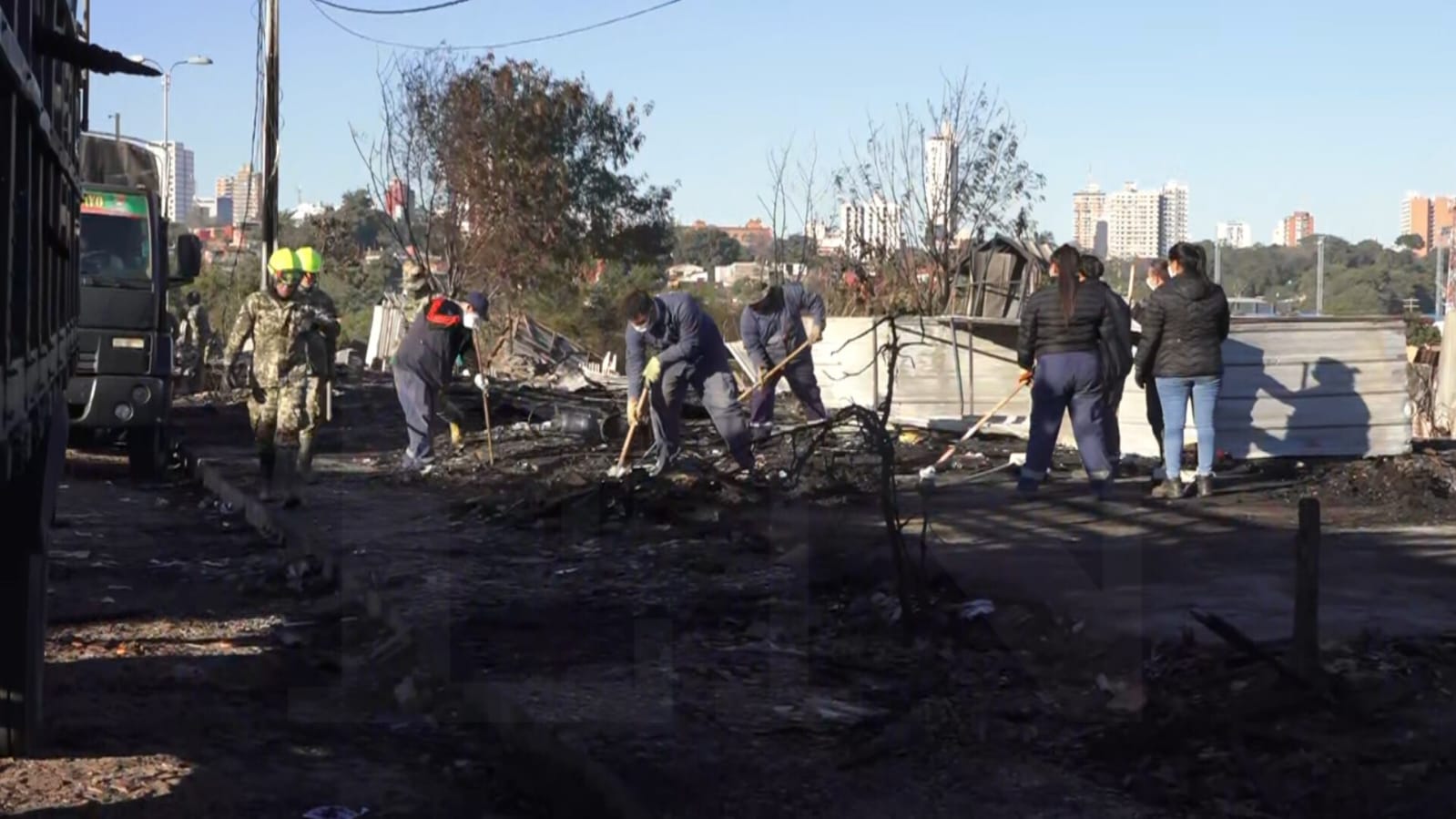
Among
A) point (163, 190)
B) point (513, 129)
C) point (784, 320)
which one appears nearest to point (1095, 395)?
point (784, 320)

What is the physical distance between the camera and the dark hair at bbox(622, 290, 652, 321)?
1282 cm

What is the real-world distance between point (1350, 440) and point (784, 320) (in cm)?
487

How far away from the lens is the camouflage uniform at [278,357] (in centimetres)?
1246

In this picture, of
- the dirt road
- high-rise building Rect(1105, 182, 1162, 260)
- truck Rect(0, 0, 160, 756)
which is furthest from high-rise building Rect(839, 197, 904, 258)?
high-rise building Rect(1105, 182, 1162, 260)

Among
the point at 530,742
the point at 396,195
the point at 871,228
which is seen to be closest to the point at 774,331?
the point at 530,742

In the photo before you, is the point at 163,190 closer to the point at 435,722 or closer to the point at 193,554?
the point at 193,554

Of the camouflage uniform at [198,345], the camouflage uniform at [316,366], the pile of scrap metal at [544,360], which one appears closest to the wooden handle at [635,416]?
the camouflage uniform at [316,366]

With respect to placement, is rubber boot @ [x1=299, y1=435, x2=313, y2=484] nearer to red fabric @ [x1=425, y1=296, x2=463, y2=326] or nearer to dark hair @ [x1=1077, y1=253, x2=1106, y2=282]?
red fabric @ [x1=425, y1=296, x2=463, y2=326]

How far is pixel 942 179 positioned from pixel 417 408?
14.5 meters

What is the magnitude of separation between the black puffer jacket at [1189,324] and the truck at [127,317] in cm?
735

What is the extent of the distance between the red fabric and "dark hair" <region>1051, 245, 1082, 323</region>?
5215 millimetres

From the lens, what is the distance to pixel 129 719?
6668mm

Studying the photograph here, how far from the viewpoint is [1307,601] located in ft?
19.7

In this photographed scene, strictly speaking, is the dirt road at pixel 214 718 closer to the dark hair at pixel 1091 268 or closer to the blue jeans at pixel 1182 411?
the dark hair at pixel 1091 268
